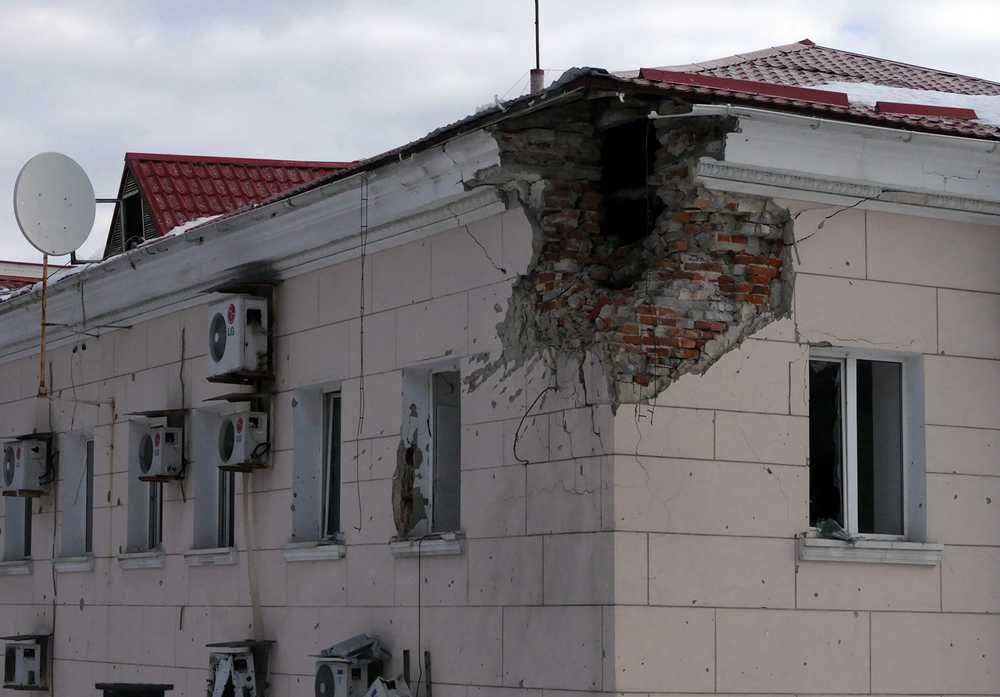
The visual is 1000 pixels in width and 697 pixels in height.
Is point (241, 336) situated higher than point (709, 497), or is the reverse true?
point (241, 336)

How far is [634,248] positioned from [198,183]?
30.5 ft

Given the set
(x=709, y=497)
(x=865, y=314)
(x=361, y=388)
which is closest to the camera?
(x=709, y=497)

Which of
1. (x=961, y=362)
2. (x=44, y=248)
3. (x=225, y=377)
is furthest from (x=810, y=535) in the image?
(x=44, y=248)

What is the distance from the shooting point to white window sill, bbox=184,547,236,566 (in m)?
13.6

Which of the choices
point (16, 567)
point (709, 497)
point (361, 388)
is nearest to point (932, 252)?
point (709, 497)

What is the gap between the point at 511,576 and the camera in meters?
10.5

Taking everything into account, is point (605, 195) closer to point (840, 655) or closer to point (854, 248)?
point (854, 248)

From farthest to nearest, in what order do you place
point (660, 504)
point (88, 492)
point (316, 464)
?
point (88, 492)
point (316, 464)
point (660, 504)

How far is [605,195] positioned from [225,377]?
3.77 metres

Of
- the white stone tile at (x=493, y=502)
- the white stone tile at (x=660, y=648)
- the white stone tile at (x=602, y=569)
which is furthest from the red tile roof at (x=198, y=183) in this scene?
the white stone tile at (x=660, y=648)

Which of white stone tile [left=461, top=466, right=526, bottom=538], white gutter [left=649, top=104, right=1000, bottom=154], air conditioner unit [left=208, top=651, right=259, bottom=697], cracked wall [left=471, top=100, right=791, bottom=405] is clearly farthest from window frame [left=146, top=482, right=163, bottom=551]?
white gutter [left=649, top=104, right=1000, bottom=154]

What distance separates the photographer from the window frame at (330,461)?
42.3 feet

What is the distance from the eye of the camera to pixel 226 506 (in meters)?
14.4

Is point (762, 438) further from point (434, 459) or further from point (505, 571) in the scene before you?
point (434, 459)
